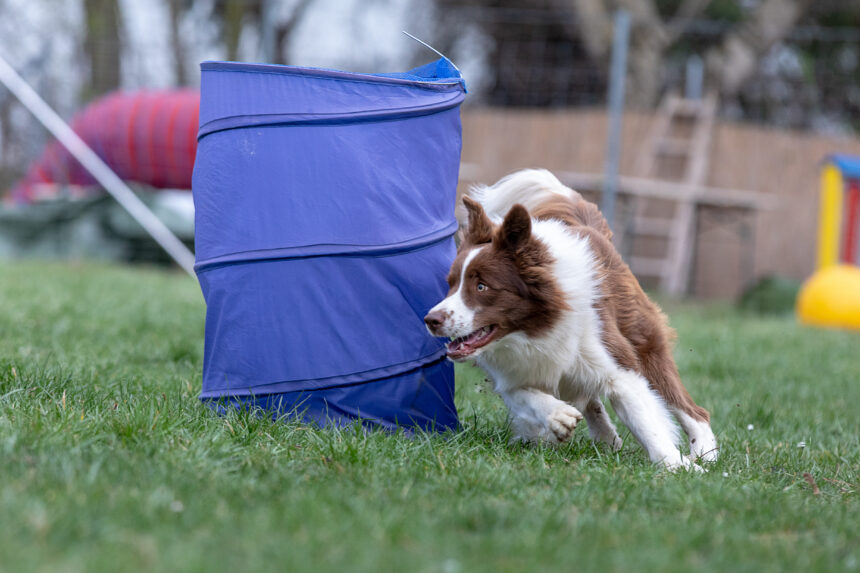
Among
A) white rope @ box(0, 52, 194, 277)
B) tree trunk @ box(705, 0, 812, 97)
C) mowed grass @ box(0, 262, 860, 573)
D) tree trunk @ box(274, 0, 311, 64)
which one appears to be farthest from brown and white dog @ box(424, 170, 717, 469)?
tree trunk @ box(705, 0, 812, 97)

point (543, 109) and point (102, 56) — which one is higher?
point (102, 56)

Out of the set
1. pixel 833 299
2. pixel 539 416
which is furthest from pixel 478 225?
pixel 833 299

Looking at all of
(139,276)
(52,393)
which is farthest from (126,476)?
(139,276)

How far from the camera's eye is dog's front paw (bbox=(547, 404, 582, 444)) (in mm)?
3484

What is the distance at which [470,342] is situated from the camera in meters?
3.49

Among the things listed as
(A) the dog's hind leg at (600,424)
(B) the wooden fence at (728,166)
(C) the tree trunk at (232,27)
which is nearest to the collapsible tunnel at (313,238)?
(A) the dog's hind leg at (600,424)

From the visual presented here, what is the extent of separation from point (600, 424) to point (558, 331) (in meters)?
0.75

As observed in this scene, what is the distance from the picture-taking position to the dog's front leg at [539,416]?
349 cm

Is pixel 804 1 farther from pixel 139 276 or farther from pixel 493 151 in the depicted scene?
pixel 139 276

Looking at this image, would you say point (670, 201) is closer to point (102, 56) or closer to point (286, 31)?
point (286, 31)

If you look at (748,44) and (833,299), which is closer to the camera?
(833,299)

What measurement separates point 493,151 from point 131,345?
27.9 ft

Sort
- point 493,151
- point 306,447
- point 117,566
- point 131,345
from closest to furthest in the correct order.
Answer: point 117,566 → point 306,447 → point 131,345 → point 493,151

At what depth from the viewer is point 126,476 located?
2.61 m
